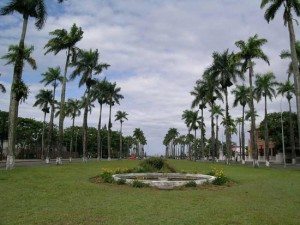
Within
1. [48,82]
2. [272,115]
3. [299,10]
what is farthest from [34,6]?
[272,115]

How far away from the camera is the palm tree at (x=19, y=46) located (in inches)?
1308

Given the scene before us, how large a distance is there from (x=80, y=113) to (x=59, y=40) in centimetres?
5000

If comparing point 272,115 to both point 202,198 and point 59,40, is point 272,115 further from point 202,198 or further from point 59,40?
point 202,198

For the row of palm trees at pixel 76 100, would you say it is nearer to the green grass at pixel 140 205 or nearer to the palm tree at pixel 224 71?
the palm tree at pixel 224 71

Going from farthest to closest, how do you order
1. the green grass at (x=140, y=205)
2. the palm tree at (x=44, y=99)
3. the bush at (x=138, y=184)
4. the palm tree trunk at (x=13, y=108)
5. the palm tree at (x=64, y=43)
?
the palm tree at (x=44, y=99) → the palm tree at (x=64, y=43) → the palm tree trunk at (x=13, y=108) → the bush at (x=138, y=184) → the green grass at (x=140, y=205)

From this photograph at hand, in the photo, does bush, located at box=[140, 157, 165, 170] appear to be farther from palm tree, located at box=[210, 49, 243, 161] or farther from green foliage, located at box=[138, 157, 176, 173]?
palm tree, located at box=[210, 49, 243, 161]

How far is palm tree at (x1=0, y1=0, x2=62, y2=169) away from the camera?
33219 millimetres

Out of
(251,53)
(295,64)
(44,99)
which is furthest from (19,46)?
(44,99)

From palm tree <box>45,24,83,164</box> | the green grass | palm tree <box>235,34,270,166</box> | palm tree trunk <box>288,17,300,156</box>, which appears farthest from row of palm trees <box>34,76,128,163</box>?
the green grass

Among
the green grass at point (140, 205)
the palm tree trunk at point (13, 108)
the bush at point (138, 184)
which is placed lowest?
the green grass at point (140, 205)

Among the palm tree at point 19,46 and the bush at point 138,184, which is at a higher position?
the palm tree at point 19,46

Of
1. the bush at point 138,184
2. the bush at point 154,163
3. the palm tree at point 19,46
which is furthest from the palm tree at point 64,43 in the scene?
the bush at point 138,184

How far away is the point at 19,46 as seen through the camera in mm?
34469

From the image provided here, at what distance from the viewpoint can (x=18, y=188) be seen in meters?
18.2
